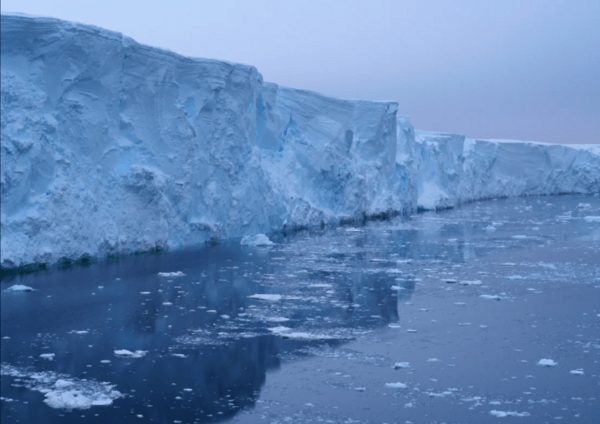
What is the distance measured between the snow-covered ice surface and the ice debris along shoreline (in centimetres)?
77

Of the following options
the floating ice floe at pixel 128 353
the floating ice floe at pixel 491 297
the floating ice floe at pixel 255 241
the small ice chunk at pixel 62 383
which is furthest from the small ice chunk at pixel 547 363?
the floating ice floe at pixel 255 241

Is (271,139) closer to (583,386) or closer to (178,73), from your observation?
(178,73)

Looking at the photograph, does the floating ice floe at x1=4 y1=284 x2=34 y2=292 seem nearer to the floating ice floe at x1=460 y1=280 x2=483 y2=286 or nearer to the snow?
the snow

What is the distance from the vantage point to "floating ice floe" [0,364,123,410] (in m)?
4.45

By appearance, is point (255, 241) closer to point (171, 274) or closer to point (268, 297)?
point (171, 274)

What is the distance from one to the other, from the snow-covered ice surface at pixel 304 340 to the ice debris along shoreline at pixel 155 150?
771 mm

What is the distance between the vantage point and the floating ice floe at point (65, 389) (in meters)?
4.45

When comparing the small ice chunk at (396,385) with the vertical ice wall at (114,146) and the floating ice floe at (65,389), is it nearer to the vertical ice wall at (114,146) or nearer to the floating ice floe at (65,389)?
the floating ice floe at (65,389)

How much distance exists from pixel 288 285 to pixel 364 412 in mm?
4661

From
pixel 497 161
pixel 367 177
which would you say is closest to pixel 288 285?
pixel 367 177

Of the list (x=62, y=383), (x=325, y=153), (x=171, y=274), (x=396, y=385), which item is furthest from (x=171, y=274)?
(x=325, y=153)

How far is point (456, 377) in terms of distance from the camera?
5.19 metres

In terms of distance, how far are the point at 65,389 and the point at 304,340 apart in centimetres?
222

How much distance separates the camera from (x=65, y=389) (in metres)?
4.72
